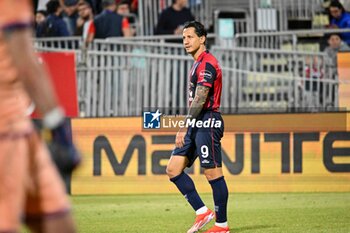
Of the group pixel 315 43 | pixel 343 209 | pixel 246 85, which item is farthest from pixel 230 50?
pixel 343 209

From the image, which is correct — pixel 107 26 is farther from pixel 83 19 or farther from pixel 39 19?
pixel 39 19

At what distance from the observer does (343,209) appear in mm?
13531

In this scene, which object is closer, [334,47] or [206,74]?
[206,74]

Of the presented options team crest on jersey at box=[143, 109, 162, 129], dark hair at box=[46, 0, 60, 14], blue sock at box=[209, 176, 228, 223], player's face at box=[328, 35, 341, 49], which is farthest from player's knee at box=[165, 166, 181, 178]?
dark hair at box=[46, 0, 60, 14]

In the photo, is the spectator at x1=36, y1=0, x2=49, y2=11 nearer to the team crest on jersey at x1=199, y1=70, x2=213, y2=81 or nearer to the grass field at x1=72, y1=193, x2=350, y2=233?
the grass field at x1=72, y1=193, x2=350, y2=233

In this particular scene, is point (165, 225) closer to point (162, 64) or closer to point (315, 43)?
point (162, 64)

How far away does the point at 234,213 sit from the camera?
43.9 ft

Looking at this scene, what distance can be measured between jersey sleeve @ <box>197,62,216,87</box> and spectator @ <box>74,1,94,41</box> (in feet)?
29.5

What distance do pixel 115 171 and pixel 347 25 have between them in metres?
5.66

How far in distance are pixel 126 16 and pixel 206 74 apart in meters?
9.31

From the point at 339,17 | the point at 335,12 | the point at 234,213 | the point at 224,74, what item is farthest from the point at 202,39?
the point at 335,12

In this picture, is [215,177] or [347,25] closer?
[215,177]

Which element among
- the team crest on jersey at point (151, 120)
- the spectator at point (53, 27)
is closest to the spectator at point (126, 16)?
the spectator at point (53, 27)

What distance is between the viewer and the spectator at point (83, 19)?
19672mm
